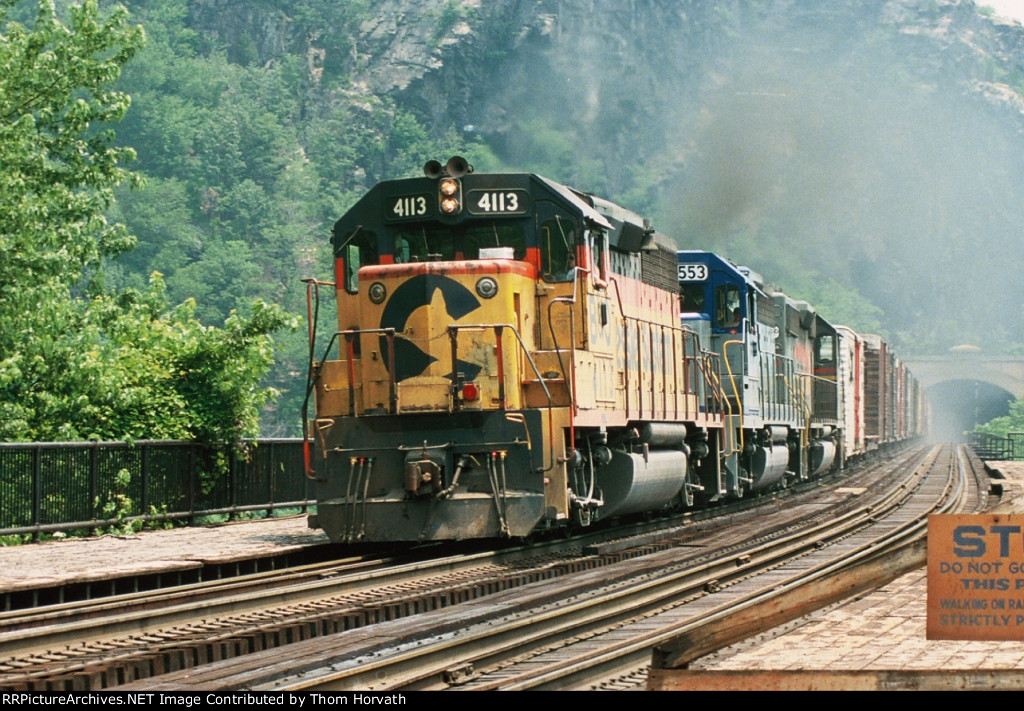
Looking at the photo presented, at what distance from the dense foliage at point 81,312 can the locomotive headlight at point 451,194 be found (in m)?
6.97

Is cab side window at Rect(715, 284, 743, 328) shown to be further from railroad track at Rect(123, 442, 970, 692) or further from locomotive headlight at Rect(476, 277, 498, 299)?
locomotive headlight at Rect(476, 277, 498, 299)

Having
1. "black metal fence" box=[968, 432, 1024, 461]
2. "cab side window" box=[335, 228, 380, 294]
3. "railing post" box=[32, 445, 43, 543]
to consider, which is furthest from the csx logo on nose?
"black metal fence" box=[968, 432, 1024, 461]

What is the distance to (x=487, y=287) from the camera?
13.3m

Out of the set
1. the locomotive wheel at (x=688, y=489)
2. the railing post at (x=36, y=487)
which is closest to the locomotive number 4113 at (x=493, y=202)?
the railing post at (x=36, y=487)

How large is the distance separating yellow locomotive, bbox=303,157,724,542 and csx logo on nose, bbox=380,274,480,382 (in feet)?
0.04

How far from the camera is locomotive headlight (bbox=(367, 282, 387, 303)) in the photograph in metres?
13.7

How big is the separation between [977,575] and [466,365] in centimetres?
740

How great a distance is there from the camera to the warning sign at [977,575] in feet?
21.6

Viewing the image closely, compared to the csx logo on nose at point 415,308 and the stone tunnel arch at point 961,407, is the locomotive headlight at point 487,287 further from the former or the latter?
the stone tunnel arch at point 961,407

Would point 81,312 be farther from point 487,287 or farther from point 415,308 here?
point 487,287

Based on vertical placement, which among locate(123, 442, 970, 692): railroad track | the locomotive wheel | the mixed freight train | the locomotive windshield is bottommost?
locate(123, 442, 970, 692): railroad track

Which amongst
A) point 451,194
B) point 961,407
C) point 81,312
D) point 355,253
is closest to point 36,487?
point 355,253

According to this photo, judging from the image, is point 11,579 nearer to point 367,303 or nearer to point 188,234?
point 367,303

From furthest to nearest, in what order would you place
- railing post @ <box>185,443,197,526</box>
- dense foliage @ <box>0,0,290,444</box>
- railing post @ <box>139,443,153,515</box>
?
dense foliage @ <box>0,0,290,444</box> → railing post @ <box>185,443,197,526</box> → railing post @ <box>139,443,153,515</box>
